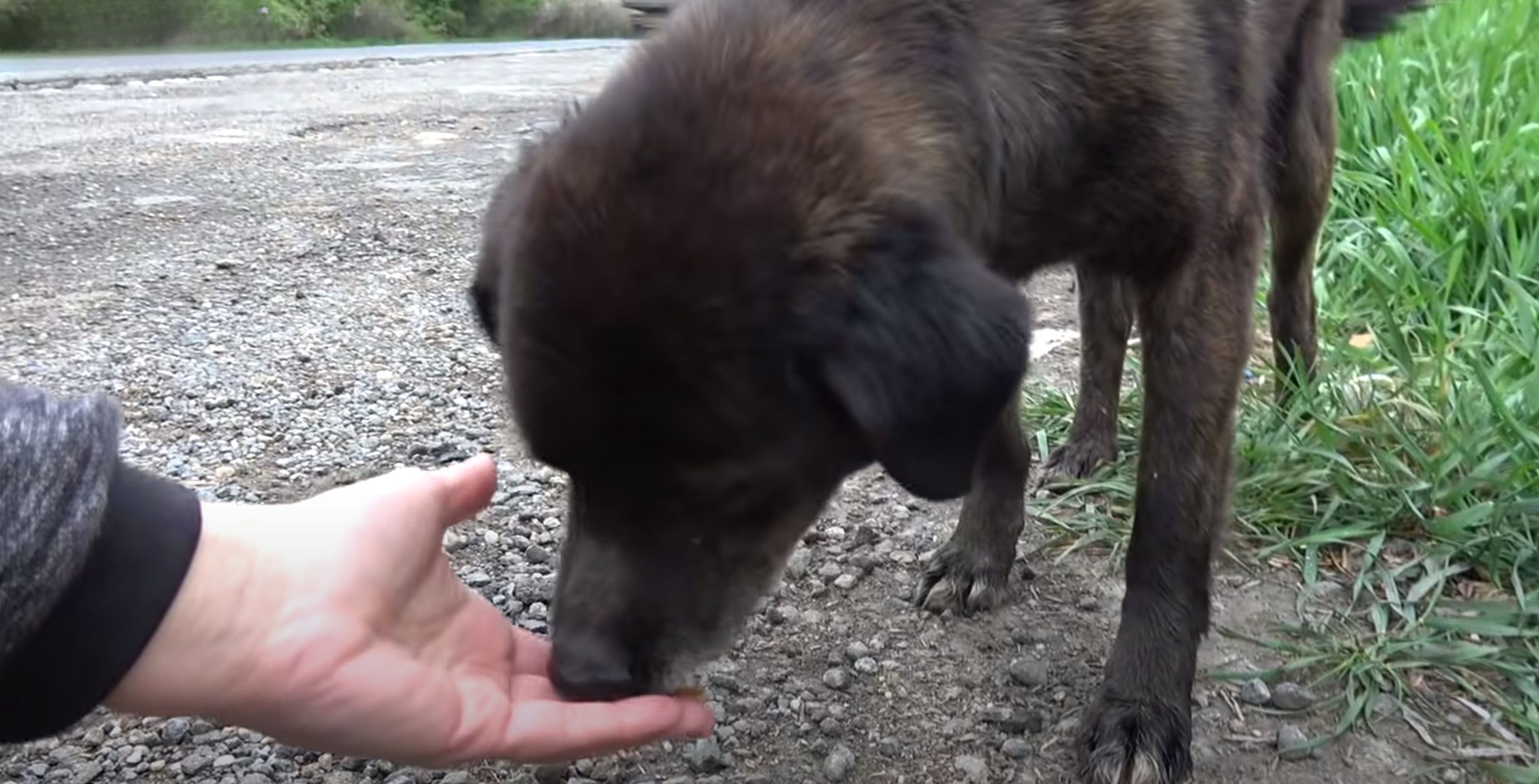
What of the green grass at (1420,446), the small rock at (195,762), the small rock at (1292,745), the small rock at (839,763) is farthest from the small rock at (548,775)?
the green grass at (1420,446)

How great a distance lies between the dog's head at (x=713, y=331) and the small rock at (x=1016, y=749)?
70 cm

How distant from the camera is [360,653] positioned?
1776mm

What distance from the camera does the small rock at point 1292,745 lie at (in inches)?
90.8

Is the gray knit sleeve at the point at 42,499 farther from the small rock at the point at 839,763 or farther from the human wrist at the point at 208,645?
the small rock at the point at 839,763

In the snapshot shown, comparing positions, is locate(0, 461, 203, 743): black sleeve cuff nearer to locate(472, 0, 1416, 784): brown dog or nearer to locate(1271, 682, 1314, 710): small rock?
locate(472, 0, 1416, 784): brown dog

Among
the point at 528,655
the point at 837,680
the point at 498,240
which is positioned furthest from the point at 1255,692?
the point at 498,240

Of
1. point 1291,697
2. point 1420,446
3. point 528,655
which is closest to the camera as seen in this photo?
point 528,655

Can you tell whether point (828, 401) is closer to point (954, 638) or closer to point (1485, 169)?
point (954, 638)

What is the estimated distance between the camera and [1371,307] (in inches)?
163

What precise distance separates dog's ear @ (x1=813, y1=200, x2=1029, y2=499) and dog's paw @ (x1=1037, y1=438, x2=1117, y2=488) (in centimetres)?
170

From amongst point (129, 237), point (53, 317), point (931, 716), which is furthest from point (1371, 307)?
Result: point (129, 237)

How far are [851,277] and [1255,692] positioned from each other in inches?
50.2

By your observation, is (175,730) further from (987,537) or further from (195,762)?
(987,537)

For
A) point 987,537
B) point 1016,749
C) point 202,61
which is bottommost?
point 202,61
